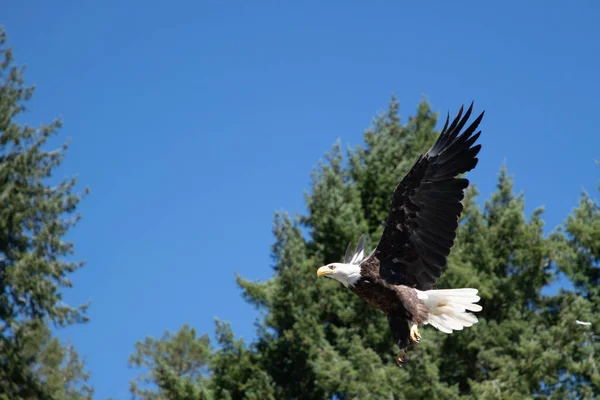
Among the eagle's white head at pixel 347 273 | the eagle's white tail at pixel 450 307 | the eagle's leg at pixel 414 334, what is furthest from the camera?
the eagle's white tail at pixel 450 307

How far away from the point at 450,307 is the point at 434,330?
8744 millimetres

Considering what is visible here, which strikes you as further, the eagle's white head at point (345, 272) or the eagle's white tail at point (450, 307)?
the eagle's white tail at point (450, 307)

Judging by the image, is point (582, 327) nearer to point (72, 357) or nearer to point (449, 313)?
point (449, 313)

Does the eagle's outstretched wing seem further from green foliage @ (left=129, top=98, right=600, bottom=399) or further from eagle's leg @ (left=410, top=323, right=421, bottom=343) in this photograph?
green foliage @ (left=129, top=98, right=600, bottom=399)

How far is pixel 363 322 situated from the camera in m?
18.7

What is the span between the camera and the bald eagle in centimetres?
1002

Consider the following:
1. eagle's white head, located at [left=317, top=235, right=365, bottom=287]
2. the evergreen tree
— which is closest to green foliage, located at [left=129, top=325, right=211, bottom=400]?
the evergreen tree

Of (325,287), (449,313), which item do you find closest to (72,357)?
(325,287)

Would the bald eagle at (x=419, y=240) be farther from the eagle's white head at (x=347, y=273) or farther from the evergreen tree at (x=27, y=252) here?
the evergreen tree at (x=27, y=252)

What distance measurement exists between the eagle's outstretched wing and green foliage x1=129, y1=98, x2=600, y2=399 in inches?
266

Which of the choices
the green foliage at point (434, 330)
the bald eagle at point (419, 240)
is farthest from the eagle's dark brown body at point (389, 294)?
the green foliage at point (434, 330)

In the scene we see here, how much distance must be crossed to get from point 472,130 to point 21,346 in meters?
14.1

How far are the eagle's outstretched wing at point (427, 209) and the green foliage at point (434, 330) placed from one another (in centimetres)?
676

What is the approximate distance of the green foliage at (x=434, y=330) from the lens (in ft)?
56.2
